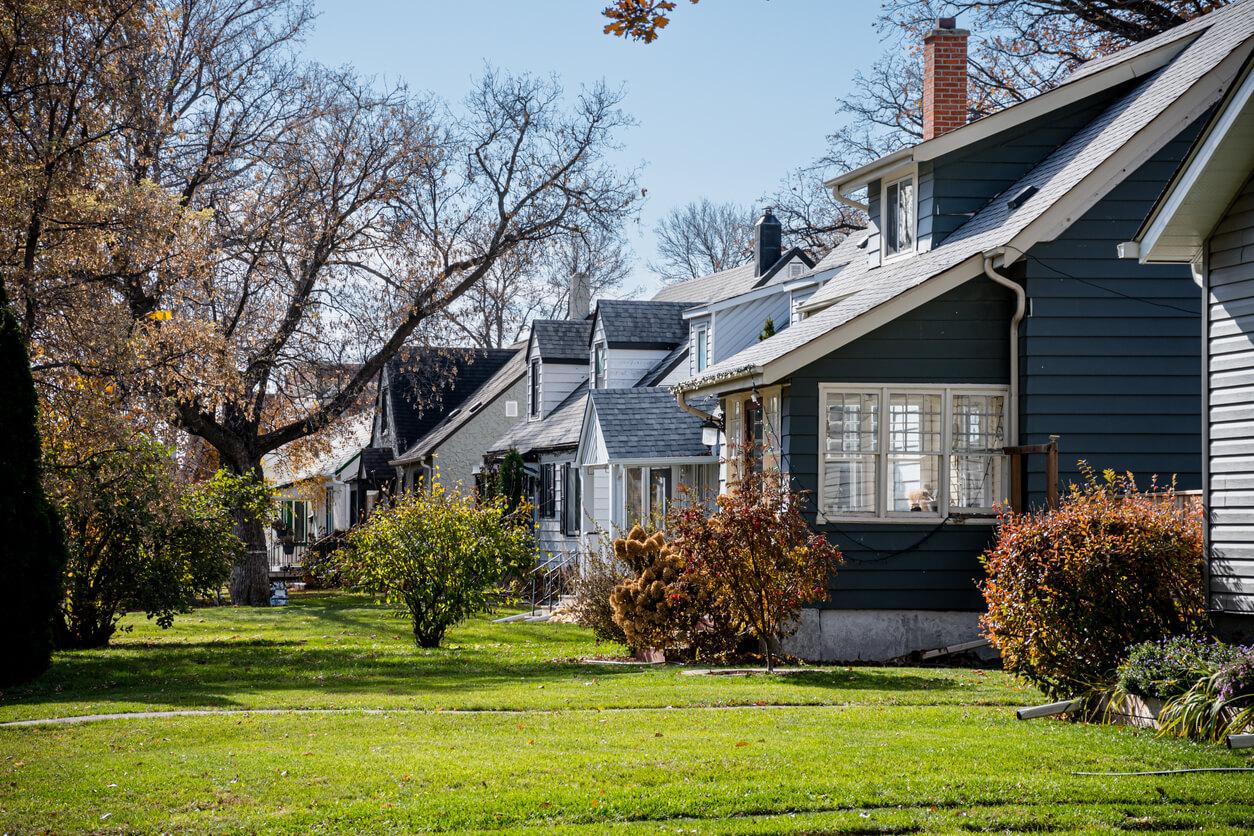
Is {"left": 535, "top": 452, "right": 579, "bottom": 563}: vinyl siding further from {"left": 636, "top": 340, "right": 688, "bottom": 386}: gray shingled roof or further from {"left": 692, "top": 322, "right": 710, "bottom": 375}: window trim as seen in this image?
{"left": 692, "top": 322, "right": 710, "bottom": 375}: window trim

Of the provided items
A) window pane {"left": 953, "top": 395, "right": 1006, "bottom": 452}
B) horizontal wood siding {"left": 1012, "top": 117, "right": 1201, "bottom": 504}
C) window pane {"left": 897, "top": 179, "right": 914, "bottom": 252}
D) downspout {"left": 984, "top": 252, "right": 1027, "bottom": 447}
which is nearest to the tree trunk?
window pane {"left": 897, "top": 179, "right": 914, "bottom": 252}

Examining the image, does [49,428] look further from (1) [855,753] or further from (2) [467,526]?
(1) [855,753]

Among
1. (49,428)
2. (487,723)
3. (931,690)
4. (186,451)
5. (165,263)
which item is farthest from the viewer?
(186,451)

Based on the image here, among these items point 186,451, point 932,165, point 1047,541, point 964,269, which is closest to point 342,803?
point 1047,541

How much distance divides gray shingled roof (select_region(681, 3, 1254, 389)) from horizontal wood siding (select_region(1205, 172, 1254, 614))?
4669mm

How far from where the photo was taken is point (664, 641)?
1653 cm

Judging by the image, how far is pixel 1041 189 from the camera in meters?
17.0

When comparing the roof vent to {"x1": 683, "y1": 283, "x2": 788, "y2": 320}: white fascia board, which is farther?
{"x1": 683, "y1": 283, "x2": 788, "y2": 320}: white fascia board

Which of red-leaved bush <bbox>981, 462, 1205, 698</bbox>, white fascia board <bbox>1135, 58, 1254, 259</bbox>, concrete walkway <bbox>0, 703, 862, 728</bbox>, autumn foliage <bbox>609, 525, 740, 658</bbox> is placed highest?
white fascia board <bbox>1135, 58, 1254, 259</bbox>

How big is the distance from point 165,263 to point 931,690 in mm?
13623

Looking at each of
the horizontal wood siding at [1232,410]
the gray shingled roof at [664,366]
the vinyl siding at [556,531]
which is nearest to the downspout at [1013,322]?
the horizontal wood siding at [1232,410]

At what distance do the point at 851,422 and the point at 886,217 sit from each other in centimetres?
461

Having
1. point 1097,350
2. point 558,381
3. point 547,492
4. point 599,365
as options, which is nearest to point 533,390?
point 558,381

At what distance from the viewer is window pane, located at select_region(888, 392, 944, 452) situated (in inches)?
650
